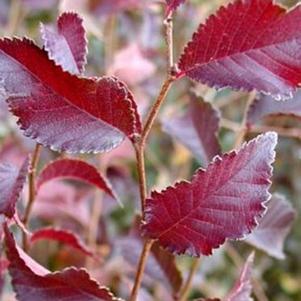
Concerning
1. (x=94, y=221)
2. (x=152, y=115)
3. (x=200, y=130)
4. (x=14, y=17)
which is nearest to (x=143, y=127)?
(x=152, y=115)

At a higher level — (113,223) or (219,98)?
(219,98)

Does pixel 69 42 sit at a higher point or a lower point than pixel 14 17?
lower

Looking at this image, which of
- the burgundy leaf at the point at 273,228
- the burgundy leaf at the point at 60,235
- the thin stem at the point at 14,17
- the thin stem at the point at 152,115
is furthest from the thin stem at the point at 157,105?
the thin stem at the point at 14,17

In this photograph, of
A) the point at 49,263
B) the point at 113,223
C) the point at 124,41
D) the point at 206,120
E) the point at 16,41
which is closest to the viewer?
the point at 16,41

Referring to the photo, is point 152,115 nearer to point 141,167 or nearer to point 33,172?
point 141,167

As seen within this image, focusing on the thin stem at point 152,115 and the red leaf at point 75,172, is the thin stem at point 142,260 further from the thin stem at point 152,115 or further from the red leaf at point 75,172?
the red leaf at point 75,172

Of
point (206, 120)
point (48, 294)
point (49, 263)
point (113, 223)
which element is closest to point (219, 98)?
point (113, 223)

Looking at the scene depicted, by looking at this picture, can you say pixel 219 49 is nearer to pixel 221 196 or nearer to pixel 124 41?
pixel 221 196
